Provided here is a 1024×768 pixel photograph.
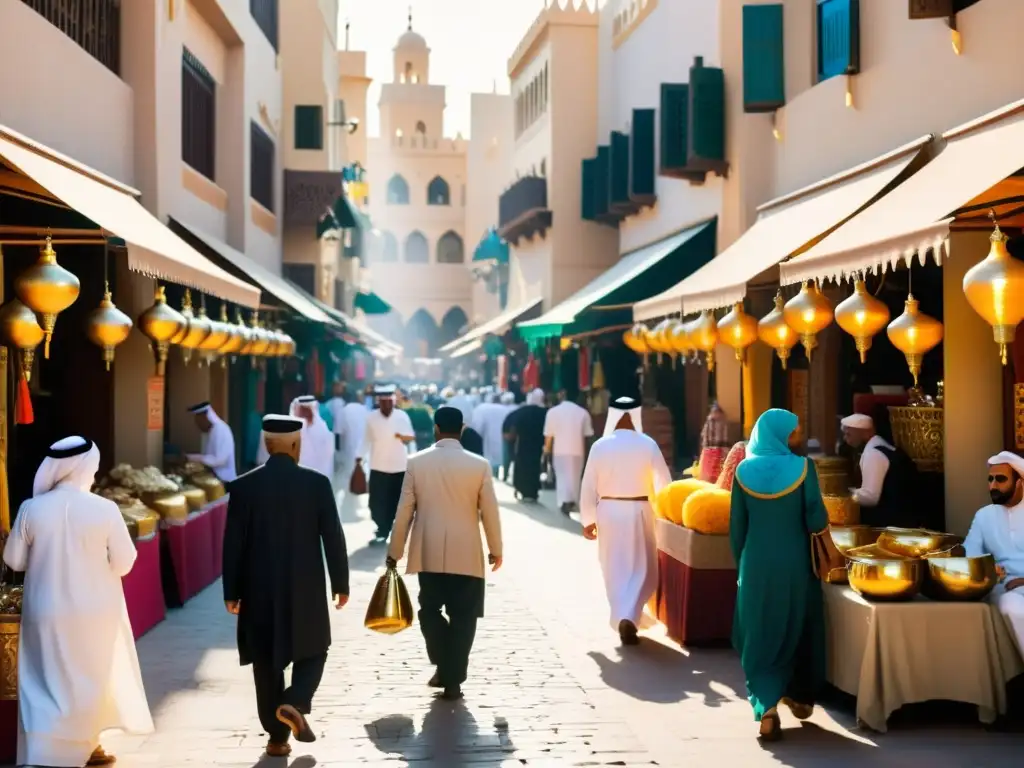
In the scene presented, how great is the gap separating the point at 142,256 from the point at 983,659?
5.25 metres

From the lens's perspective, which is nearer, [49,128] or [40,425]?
[49,128]

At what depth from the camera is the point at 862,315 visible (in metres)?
7.70

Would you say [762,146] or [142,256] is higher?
[762,146]

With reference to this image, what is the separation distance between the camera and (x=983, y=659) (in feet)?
20.4

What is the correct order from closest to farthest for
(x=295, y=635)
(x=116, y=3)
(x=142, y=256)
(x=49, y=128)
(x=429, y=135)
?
1. (x=295, y=635)
2. (x=142, y=256)
3. (x=49, y=128)
4. (x=116, y=3)
5. (x=429, y=135)

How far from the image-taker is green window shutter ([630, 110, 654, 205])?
60.7ft

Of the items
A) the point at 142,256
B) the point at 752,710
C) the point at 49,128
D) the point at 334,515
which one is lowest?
the point at 752,710

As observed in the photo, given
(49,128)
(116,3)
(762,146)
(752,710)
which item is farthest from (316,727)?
(762,146)

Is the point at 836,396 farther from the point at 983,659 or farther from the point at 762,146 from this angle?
the point at 983,659

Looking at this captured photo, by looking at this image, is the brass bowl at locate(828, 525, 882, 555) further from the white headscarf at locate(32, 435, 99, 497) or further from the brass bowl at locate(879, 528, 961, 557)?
the white headscarf at locate(32, 435, 99, 497)

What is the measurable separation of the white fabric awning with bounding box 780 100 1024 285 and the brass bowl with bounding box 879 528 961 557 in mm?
1494

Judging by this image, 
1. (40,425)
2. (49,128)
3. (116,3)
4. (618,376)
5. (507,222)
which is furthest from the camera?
(507,222)

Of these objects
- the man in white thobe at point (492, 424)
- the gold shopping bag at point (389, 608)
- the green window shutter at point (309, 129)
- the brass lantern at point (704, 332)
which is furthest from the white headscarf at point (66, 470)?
the green window shutter at point (309, 129)

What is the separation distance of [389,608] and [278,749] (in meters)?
1.06
